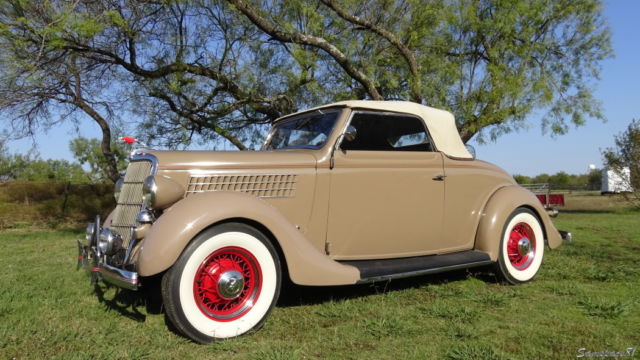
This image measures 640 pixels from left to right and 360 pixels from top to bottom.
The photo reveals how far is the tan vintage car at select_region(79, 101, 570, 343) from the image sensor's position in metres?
2.94

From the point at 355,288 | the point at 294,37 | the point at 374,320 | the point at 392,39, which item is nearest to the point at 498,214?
the point at 355,288

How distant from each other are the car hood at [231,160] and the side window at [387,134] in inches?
20.0

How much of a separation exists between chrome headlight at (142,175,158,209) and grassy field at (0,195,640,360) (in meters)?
0.93

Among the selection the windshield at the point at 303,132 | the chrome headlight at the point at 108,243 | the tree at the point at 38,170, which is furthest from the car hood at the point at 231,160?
the tree at the point at 38,170

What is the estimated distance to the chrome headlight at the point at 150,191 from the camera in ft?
10.0

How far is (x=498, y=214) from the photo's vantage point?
14.9 ft

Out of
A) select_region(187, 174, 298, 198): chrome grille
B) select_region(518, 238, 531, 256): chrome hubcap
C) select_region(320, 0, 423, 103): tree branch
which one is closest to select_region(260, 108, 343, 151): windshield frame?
select_region(187, 174, 298, 198): chrome grille

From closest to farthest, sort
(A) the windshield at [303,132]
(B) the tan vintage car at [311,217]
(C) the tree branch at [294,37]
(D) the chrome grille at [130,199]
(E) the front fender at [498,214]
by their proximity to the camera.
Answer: (B) the tan vintage car at [311,217] → (D) the chrome grille at [130,199] → (A) the windshield at [303,132] → (E) the front fender at [498,214] → (C) the tree branch at [294,37]

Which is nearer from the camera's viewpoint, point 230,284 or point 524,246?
point 230,284

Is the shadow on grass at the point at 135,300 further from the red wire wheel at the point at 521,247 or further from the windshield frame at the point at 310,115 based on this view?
the red wire wheel at the point at 521,247

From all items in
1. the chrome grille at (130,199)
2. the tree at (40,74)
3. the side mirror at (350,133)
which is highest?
the tree at (40,74)

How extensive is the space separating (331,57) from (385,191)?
28.8ft

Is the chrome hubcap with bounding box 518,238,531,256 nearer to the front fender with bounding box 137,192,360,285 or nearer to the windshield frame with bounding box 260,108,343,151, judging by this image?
the front fender with bounding box 137,192,360,285

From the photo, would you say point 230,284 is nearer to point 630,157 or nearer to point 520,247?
point 520,247
